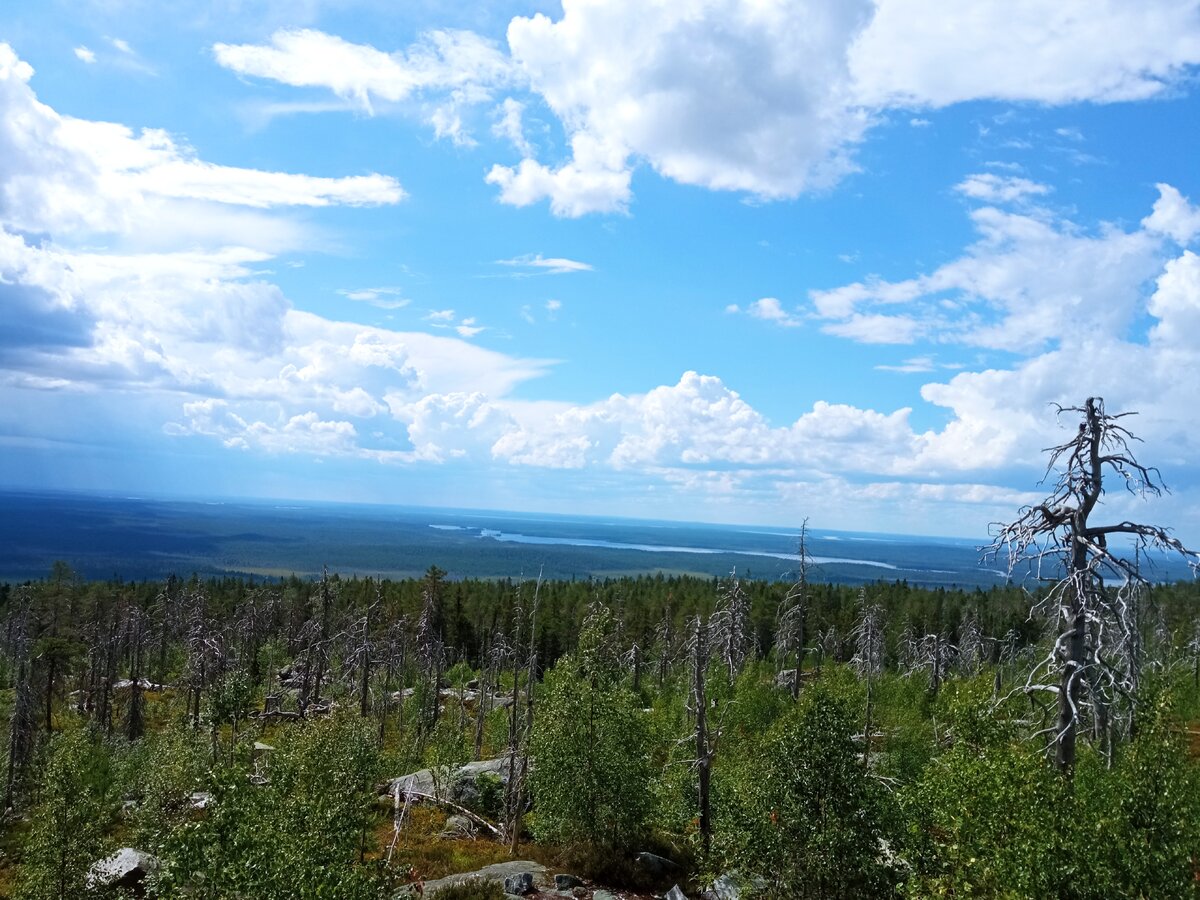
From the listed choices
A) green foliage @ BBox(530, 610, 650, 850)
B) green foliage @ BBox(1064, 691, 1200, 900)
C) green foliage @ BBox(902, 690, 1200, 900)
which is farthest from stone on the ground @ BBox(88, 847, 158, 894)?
green foliage @ BBox(1064, 691, 1200, 900)

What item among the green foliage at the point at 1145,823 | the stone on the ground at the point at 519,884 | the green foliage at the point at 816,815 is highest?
the green foliage at the point at 1145,823

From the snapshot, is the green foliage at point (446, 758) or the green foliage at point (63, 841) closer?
the green foliage at point (63, 841)

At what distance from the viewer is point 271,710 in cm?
8050

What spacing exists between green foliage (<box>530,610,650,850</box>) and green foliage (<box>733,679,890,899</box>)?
1063 centimetres

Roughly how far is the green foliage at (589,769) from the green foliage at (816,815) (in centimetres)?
1063

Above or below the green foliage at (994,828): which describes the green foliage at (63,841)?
below

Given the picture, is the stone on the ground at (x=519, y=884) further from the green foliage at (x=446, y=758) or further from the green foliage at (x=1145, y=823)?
the green foliage at (x=1145, y=823)

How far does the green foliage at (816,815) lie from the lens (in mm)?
18859

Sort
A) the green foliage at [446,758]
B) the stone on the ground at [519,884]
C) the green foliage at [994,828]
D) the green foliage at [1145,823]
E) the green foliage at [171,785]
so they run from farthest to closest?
the green foliage at [446,758] < the green foliage at [171,785] < the stone on the ground at [519,884] < the green foliage at [1145,823] < the green foliage at [994,828]

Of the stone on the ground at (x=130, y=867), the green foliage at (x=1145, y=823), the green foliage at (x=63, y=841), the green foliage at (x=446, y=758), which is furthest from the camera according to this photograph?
the green foliage at (x=446, y=758)

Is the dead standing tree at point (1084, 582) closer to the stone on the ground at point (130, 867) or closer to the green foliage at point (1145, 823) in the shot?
the green foliage at point (1145, 823)

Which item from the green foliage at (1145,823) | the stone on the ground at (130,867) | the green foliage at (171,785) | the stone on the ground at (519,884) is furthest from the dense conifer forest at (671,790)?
the stone on the ground at (519,884)

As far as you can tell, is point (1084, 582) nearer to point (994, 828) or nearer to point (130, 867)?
point (994, 828)

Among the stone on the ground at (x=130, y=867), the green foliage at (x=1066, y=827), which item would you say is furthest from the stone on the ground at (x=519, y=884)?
the stone on the ground at (x=130, y=867)
